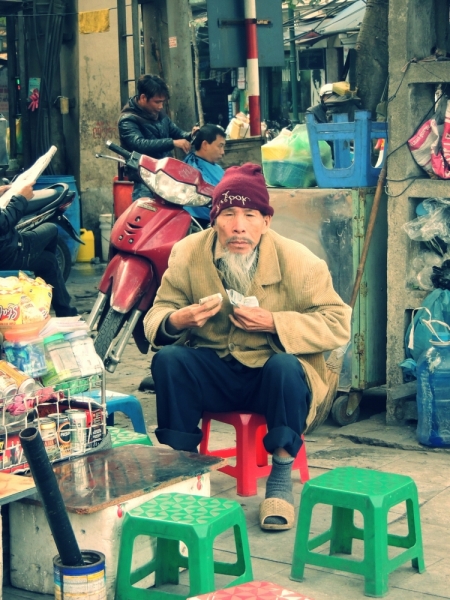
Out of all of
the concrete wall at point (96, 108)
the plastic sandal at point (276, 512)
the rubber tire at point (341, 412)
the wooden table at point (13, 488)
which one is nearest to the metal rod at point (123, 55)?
the concrete wall at point (96, 108)

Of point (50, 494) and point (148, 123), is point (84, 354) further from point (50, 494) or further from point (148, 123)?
point (148, 123)

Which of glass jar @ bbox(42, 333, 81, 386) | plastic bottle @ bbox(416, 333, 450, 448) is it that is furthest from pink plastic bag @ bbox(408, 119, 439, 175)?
glass jar @ bbox(42, 333, 81, 386)

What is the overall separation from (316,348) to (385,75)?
231 centimetres

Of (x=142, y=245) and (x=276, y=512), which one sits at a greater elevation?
(x=142, y=245)

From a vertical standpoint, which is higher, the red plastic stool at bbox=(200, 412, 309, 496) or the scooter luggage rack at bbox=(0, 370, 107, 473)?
the scooter luggage rack at bbox=(0, 370, 107, 473)

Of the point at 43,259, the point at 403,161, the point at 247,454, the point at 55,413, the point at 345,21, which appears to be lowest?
the point at 247,454

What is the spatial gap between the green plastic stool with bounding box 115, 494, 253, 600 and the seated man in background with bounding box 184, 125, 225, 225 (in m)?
3.52

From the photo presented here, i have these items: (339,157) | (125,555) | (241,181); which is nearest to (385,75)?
(339,157)

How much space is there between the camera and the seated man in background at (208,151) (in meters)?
6.48

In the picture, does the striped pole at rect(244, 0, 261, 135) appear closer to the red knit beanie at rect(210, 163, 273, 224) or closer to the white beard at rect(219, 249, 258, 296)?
the red knit beanie at rect(210, 163, 273, 224)

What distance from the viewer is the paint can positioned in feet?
9.45

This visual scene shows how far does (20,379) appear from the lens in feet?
11.0

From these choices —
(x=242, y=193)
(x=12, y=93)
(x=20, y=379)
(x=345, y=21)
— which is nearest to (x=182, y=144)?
(x=242, y=193)

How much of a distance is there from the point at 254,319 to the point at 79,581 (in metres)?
1.37
